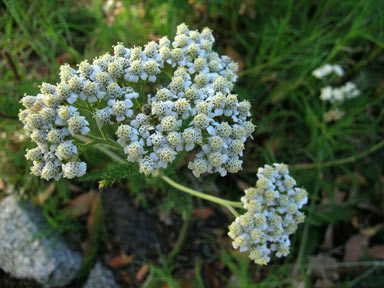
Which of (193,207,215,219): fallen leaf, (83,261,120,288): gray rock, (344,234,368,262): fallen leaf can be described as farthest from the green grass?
(83,261,120,288): gray rock

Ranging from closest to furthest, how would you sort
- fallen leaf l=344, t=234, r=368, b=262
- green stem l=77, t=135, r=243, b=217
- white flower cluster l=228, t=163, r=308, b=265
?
1. white flower cluster l=228, t=163, r=308, b=265
2. green stem l=77, t=135, r=243, b=217
3. fallen leaf l=344, t=234, r=368, b=262

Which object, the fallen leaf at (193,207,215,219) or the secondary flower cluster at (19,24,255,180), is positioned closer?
the secondary flower cluster at (19,24,255,180)

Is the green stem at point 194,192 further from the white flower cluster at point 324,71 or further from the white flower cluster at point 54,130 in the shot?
the white flower cluster at point 324,71

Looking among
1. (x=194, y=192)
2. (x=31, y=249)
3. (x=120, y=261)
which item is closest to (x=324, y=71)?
(x=194, y=192)

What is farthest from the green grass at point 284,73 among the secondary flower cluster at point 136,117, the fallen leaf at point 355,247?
the secondary flower cluster at point 136,117

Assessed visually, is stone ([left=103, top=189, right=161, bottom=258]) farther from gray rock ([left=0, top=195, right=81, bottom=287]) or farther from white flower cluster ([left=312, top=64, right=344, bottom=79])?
white flower cluster ([left=312, top=64, right=344, bottom=79])
